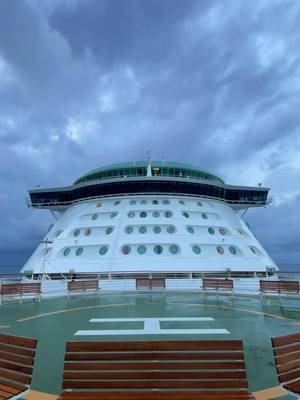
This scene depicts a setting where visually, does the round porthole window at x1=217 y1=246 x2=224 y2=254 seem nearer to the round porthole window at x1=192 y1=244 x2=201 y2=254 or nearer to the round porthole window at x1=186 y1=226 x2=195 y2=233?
the round porthole window at x1=192 y1=244 x2=201 y2=254

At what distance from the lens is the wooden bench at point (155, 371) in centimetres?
336

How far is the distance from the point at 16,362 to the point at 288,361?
3386mm

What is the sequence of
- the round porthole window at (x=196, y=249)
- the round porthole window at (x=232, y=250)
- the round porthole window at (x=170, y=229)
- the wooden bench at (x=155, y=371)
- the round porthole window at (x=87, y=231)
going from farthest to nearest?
the round porthole window at (x=87, y=231) → the round porthole window at (x=232, y=250) → the round porthole window at (x=170, y=229) → the round porthole window at (x=196, y=249) → the wooden bench at (x=155, y=371)

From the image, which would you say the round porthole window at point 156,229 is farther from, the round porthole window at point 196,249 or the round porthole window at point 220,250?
the round porthole window at point 220,250

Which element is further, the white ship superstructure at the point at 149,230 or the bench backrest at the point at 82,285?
the white ship superstructure at the point at 149,230

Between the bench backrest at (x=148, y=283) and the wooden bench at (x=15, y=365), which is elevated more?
the bench backrest at (x=148, y=283)

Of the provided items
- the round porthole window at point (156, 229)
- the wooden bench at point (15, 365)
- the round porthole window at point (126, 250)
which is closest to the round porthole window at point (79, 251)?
the round porthole window at point (126, 250)

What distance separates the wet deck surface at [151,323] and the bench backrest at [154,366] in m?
1.53

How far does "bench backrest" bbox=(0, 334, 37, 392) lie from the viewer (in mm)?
3615

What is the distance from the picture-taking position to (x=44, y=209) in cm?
3534

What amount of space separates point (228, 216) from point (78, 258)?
14679mm

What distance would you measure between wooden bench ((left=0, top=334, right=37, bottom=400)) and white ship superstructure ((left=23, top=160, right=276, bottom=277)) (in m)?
15.4

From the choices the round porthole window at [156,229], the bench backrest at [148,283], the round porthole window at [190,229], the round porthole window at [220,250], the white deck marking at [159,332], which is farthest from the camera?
the round porthole window at [190,229]

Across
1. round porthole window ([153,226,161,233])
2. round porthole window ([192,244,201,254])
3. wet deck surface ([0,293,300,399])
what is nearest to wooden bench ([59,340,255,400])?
wet deck surface ([0,293,300,399])
